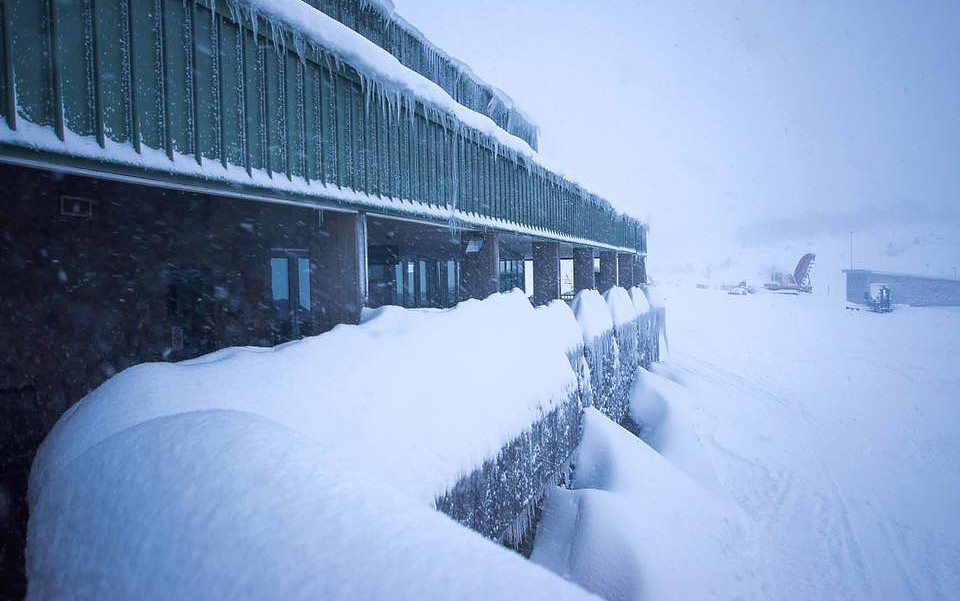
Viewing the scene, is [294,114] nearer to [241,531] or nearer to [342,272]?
[342,272]

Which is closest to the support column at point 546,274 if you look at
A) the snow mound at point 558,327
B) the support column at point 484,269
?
the snow mound at point 558,327

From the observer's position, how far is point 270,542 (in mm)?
1097

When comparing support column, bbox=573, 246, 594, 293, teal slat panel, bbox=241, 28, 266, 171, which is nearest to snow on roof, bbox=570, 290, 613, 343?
support column, bbox=573, 246, 594, 293

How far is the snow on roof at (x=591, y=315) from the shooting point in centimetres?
817

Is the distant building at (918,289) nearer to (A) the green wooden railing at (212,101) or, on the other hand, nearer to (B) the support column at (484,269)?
(B) the support column at (484,269)

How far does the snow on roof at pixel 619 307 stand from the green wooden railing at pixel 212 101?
613cm

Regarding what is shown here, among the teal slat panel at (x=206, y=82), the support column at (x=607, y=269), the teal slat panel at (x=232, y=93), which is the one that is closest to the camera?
the teal slat panel at (x=206, y=82)

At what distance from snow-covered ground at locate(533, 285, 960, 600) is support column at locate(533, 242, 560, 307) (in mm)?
3803

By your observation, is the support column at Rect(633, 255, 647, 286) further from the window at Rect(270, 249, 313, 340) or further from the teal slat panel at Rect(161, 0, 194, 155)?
the teal slat panel at Rect(161, 0, 194, 155)

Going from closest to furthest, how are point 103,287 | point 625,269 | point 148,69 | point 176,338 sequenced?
1. point 148,69
2. point 103,287
3. point 176,338
4. point 625,269

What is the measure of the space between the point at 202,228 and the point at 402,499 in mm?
6992

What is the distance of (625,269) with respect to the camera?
17641 millimetres

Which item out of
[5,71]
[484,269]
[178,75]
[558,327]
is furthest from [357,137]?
[558,327]

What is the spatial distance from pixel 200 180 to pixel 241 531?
312cm
